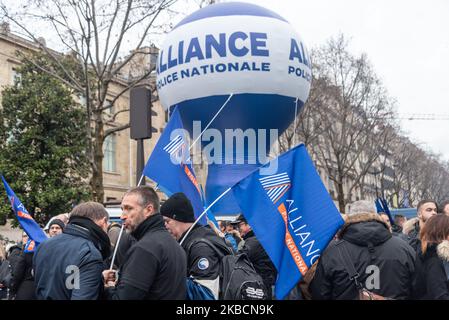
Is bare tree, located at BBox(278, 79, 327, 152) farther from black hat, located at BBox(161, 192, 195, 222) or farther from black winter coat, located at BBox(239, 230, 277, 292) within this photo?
black hat, located at BBox(161, 192, 195, 222)

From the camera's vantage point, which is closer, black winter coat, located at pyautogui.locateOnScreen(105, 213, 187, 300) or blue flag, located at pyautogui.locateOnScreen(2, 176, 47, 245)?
black winter coat, located at pyautogui.locateOnScreen(105, 213, 187, 300)

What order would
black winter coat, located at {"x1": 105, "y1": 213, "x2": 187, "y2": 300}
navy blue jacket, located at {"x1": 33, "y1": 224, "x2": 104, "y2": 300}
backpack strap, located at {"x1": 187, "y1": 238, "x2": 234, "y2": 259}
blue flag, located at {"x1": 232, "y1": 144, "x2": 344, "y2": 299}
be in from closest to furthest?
black winter coat, located at {"x1": 105, "y1": 213, "x2": 187, "y2": 300} → navy blue jacket, located at {"x1": 33, "y1": 224, "x2": 104, "y2": 300} → backpack strap, located at {"x1": 187, "y1": 238, "x2": 234, "y2": 259} → blue flag, located at {"x1": 232, "y1": 144, "x2": 344, "y2": 299}

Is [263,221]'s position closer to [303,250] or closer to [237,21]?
[303,250]

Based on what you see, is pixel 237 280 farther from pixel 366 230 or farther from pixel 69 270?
pixel 366 230

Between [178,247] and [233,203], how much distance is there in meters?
5.18

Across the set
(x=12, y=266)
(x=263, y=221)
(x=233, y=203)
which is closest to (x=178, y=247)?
(x=263, y=221)

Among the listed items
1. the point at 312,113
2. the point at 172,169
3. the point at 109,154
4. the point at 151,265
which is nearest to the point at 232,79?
the point at 172,169

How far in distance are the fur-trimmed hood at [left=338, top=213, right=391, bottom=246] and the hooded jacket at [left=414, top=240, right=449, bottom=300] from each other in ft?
1.12

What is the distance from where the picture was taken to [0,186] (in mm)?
20594

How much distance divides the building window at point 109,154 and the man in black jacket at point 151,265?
3081 cm

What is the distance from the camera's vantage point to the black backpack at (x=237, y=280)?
12.0 ft

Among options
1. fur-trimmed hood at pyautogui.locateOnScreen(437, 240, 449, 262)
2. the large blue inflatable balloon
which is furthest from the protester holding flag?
fur-trimmed hood at pyautogui.locateOnScreen(437, 240, 449, 262)

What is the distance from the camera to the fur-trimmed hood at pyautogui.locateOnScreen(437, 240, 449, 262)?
4266 millimetres

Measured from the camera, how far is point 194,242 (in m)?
3.96
